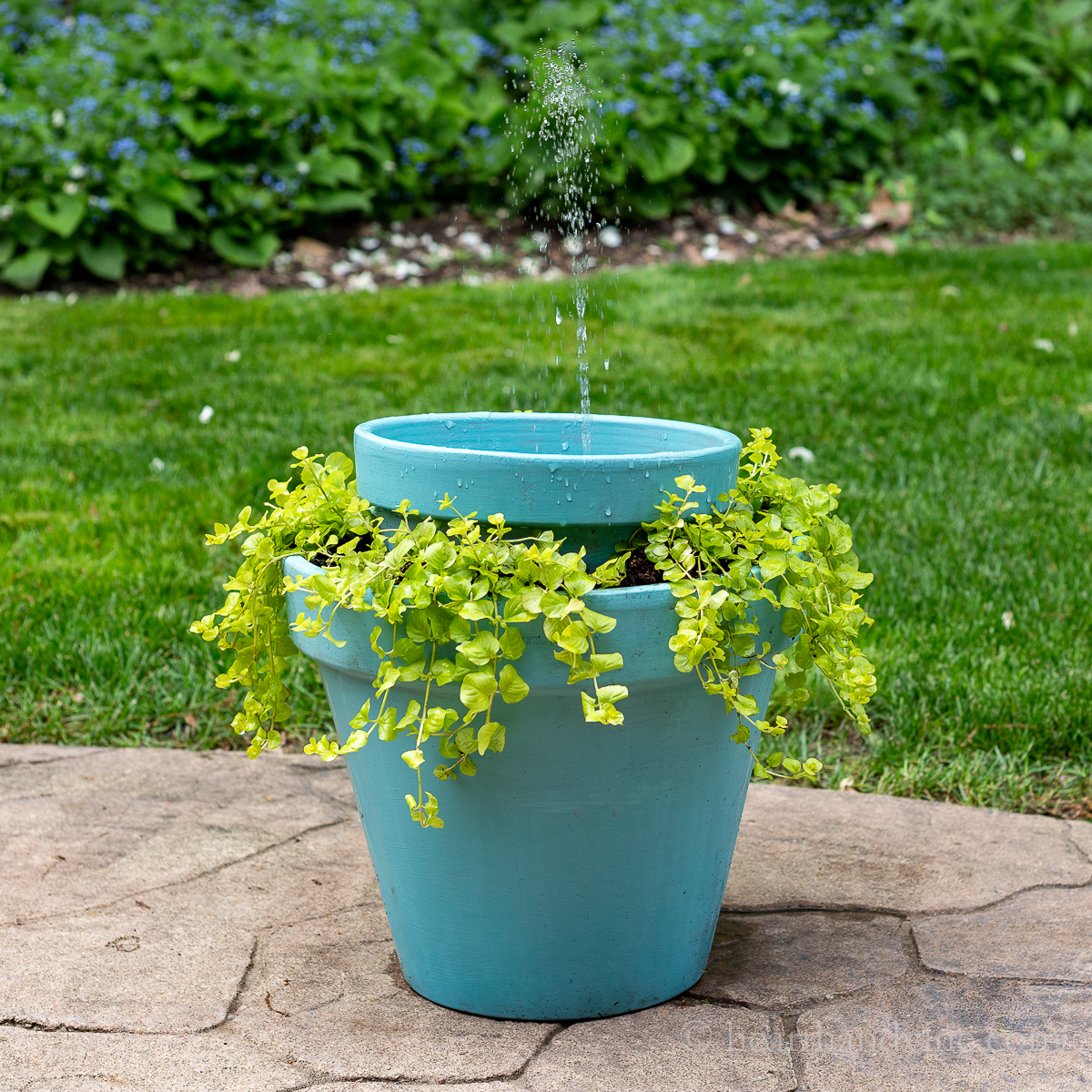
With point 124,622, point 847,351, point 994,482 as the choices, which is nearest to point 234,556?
point 124,622

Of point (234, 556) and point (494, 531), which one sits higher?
point (494, 531)

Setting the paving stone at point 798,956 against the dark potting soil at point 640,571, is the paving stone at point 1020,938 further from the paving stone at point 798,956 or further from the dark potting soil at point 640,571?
the dark potting soil at point 640,571

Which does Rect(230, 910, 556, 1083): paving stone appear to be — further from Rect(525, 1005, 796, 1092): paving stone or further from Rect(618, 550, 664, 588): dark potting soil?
Rect(618, 550, 664, 588): dark potting soil

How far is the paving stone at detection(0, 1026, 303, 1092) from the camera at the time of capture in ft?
4.26

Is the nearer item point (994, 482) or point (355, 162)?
point (994, 482)

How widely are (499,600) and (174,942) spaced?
0.72 meters

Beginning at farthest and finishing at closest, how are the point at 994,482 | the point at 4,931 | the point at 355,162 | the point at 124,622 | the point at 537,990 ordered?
the point at 355,162, the point at 994,482, the point at 124,622, the point at 4,931, the point at 537,990

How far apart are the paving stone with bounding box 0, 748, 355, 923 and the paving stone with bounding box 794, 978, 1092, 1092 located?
0.92m

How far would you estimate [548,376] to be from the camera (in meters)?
4.30

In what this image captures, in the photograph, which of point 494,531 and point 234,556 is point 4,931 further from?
point 234,556

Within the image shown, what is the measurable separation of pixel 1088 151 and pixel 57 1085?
7.83 m

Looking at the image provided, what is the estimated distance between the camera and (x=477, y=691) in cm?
123

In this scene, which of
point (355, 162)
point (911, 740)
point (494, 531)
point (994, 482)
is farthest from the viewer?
point (355, 162)

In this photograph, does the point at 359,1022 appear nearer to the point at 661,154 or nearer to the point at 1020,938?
the point at 1020,938
